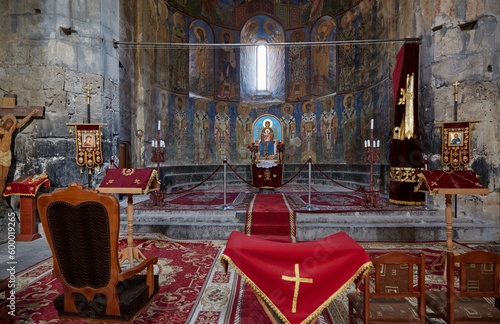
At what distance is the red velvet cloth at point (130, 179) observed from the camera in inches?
170

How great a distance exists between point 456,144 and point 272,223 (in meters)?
4.24

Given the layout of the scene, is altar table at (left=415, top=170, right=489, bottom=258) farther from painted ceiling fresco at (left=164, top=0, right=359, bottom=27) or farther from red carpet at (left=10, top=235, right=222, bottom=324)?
painted ceiling fresco at (left=164, top=0, right=359, bottom=27)

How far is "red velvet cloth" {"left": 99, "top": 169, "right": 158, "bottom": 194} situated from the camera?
4.32 metres

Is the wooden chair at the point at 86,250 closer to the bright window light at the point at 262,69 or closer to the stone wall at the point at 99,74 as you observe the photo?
the stone wall at the point at 99,74

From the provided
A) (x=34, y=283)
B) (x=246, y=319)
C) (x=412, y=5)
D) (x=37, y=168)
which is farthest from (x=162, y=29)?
(x=246, y=319)

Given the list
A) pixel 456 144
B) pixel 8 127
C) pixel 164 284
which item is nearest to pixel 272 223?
pixel 164 284

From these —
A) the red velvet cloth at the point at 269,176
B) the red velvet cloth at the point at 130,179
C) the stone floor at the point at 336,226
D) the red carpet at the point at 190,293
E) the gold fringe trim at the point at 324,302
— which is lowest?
the red carpet at the point at 190,293

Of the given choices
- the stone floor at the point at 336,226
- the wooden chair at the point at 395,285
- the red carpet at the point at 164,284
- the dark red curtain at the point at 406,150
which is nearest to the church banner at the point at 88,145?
the stone floor at the point at 336,226

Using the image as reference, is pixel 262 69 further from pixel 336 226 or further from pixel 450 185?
pixel 450 185

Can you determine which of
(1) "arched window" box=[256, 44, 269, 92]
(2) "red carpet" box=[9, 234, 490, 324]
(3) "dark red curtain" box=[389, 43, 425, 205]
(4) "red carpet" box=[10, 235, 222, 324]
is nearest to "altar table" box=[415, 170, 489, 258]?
(2) "red carpet" box=[9, 234, 490, 324]

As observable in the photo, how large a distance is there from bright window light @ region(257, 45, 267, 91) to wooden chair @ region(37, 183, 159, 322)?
1395cm

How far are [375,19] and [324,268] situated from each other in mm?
11488

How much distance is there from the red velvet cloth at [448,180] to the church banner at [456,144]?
2.61m

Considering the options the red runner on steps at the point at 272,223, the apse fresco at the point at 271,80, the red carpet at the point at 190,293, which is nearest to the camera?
the red carpet at the point at 190,293
